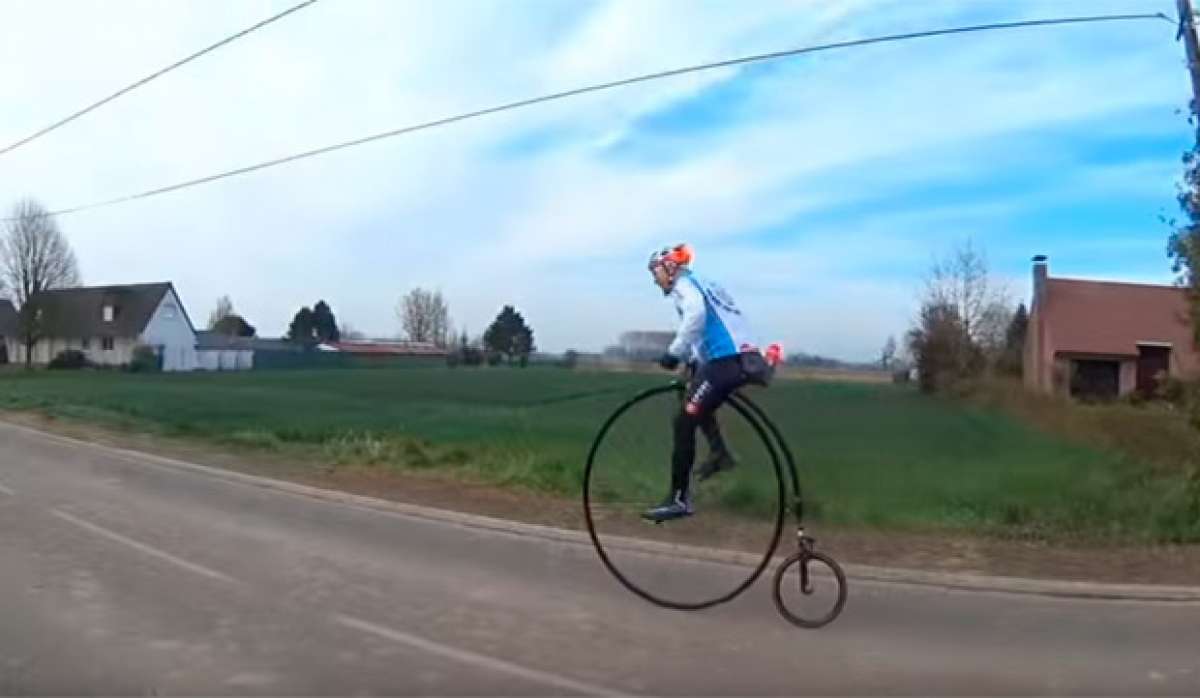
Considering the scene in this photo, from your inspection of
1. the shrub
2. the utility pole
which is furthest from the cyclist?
the shrub

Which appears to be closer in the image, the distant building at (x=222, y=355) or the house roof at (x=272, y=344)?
the distant building at (x=222, y=355)

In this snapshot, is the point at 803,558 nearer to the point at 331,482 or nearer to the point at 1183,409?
the point at 1183,409

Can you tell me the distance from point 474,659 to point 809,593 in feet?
8.94

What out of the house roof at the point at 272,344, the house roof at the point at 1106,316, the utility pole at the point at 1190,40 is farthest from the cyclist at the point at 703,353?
the house roof at the point at 272,344

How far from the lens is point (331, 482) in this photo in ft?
50.0

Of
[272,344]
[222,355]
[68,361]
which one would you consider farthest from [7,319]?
[272,344]

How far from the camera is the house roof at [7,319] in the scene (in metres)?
83.0

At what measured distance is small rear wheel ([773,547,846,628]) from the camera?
7105 millimetres

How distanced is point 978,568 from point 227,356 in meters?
91.3

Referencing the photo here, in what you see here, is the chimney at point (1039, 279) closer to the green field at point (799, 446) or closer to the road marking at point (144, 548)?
the green field at point (799, 446)

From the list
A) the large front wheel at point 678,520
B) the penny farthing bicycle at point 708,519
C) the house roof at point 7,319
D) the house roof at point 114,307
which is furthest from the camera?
the house roof at point 114,307

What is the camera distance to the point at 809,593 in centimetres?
759

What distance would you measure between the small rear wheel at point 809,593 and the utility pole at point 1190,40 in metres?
7.86

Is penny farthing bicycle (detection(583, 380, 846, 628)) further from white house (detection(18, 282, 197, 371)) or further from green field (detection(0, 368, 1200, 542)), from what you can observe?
white house (detection(18, 282, 197, 371))
